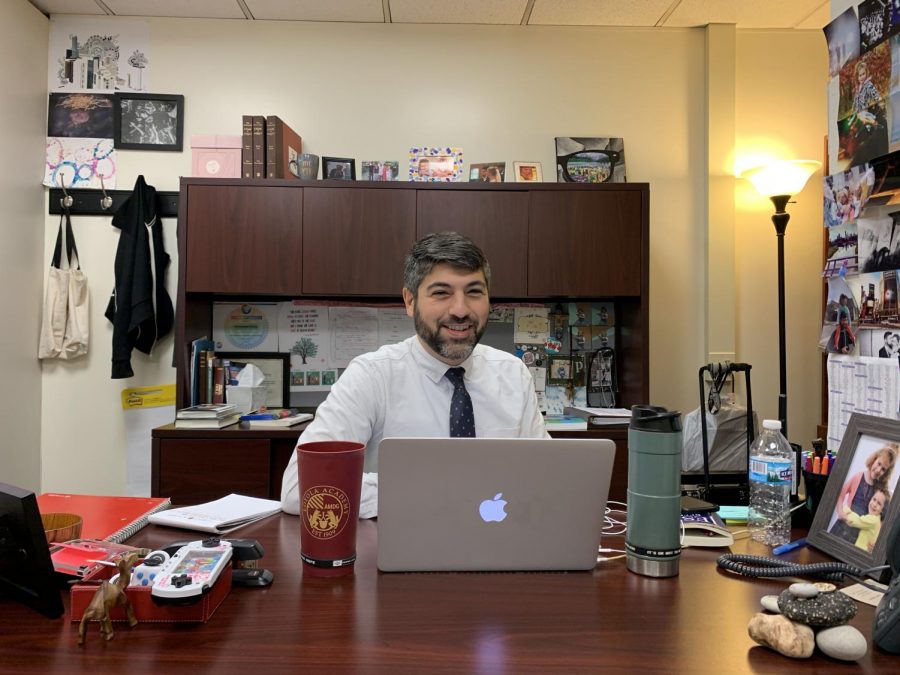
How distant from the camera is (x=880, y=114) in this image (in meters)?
1.46

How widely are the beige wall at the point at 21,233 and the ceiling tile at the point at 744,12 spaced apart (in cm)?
304

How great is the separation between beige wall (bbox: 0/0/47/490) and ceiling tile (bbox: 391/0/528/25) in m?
1.71

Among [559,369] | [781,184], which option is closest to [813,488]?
[559,369]

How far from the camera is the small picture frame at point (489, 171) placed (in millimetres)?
3033

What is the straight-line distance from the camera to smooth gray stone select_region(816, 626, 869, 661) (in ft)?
2.49

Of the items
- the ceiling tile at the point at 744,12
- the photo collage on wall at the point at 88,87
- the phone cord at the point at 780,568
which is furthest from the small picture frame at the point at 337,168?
the phone cord at the point at 780,568

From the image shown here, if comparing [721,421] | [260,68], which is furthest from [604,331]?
[260,68]

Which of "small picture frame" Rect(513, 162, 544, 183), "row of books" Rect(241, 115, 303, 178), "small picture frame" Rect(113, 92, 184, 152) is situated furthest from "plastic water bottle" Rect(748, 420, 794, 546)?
"small picture frame" Rect(113, 92, 184, 152)

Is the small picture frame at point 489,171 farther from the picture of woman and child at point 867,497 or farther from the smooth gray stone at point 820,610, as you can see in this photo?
the smooth gray stone at point 820,610

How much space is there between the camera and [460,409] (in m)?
1.78

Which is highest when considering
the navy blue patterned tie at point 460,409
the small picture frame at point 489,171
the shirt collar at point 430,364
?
the small picture frame at point 489,171

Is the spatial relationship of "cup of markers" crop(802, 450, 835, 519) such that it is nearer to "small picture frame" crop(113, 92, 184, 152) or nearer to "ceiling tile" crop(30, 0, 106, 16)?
"small picture frame" crop(113, 92, 184, 152)

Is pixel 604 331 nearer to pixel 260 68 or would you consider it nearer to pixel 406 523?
pixel 260 68

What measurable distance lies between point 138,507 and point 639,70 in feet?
9.92
